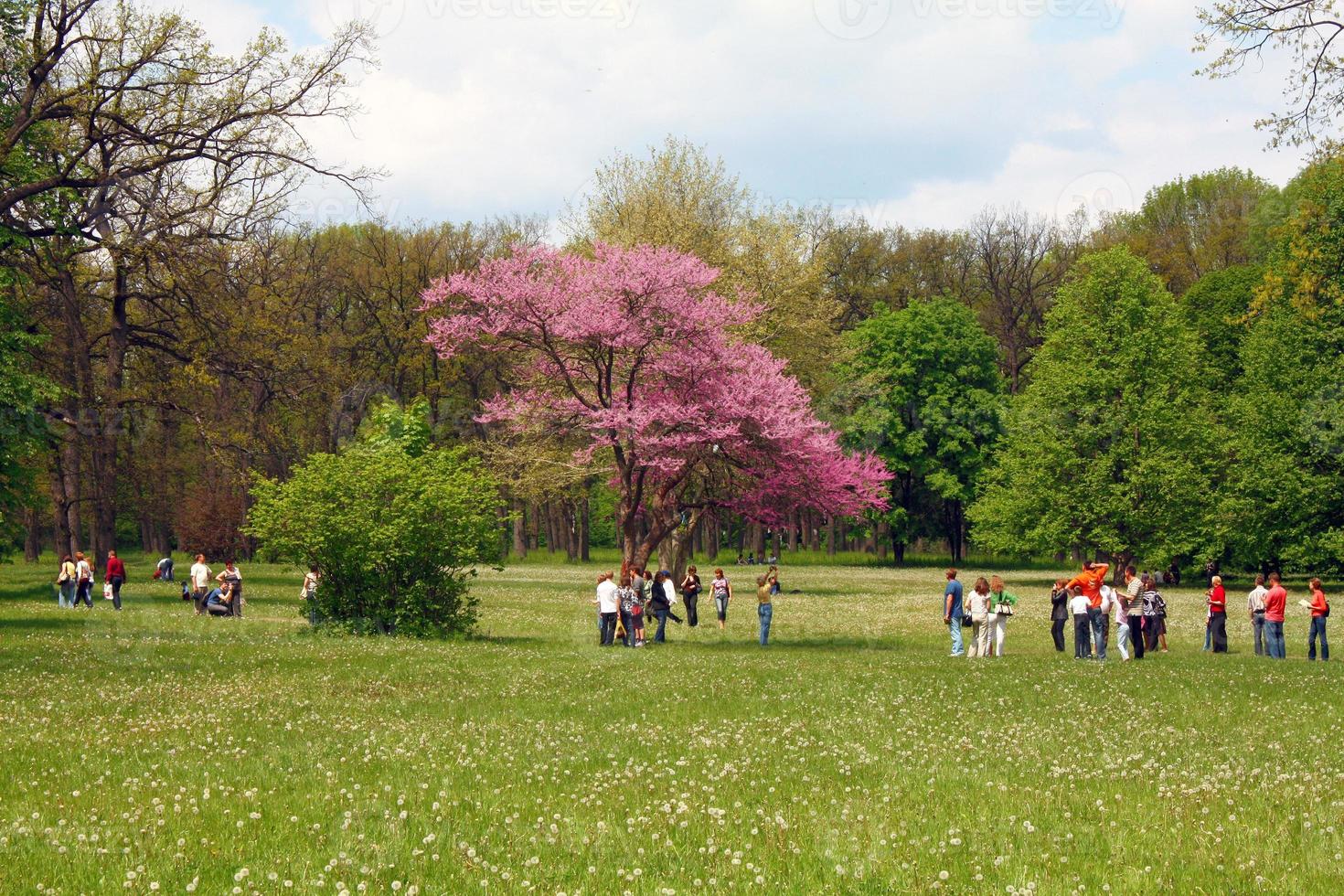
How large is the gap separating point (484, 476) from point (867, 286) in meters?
69.2

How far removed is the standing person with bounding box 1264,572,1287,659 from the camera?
102ft

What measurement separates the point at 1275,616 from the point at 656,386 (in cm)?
2707

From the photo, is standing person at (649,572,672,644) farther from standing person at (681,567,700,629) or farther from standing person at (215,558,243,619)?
standing person at (215,558,243,619)

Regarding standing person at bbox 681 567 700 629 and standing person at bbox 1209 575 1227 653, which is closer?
standing person at bbox 1209 575 1227 653

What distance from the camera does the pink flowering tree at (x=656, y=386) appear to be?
164ft

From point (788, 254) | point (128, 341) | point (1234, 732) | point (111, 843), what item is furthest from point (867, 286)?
point (111, 843)

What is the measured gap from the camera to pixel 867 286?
97938 mm

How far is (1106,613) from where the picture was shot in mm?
29281

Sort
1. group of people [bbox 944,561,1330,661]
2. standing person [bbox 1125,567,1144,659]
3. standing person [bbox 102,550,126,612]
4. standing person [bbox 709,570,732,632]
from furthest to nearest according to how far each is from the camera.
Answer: standing person [bbox 102,550,126,612], standing person [bbox 709,570,732,632], standing person [bbox 1125,567,1144,659], group of people [bbox 944,561,1330,661]

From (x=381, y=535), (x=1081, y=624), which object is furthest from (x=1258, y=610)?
(x=381, y=535)

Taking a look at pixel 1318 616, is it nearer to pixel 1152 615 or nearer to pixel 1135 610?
pixel 1152 615

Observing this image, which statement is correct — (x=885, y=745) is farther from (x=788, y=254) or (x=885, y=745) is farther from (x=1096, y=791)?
(x=788, y=254)

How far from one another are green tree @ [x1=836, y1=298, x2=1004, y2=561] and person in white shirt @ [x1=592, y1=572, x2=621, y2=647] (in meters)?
54.0

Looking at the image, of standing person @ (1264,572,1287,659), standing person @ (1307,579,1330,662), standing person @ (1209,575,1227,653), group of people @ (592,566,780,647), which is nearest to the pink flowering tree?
group of people @ (592,566,780,647)
